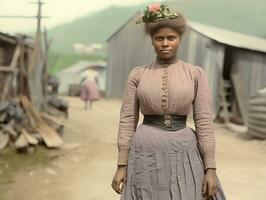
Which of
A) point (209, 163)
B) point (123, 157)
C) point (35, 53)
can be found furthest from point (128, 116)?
point (35, 53)

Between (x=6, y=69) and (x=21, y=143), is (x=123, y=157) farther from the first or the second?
(x=6, y=69)

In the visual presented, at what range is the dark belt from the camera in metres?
3.17

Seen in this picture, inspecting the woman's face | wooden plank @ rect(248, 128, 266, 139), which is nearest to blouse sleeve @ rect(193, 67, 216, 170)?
the woman's face

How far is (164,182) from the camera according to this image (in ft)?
10.3

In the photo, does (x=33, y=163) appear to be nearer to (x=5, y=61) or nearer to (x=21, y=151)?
(x=21, y=151)

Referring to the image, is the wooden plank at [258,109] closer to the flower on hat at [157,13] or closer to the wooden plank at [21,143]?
the wooden plank at [21,143]

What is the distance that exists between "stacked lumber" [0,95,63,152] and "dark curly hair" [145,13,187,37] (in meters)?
6.81

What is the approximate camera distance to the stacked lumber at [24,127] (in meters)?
9.77

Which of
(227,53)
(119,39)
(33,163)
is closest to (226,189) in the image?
(33,163)

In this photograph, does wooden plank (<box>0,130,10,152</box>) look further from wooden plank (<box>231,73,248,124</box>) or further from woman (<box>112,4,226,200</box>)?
wooden plank (<box>231,73,248,124</box>)

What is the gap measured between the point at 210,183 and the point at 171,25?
1.00m

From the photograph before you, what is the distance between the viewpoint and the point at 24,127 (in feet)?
34.9

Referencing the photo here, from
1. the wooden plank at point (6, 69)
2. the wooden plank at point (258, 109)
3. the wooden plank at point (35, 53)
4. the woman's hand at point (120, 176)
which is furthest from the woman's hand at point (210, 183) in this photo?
the wooden plank at point (258, 109)

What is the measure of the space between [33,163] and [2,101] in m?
2.03
